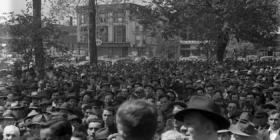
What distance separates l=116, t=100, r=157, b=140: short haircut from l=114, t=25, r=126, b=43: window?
70344 millimetres

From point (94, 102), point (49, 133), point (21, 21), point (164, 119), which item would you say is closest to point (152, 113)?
point (49, 133)

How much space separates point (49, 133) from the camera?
15.0 ft

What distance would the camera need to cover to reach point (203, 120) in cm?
329

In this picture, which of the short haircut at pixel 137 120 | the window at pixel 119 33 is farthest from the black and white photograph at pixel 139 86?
the window at pixel 119 33

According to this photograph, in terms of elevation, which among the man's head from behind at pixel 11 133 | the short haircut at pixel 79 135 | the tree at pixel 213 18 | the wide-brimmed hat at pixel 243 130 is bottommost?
the man's head from behind at pixel 11 133

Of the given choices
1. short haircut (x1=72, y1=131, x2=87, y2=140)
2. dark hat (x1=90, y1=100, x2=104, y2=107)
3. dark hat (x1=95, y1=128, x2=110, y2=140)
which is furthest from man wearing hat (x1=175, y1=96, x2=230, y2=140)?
dark hat (x1=90, y1=100, x2=104, y2=107)

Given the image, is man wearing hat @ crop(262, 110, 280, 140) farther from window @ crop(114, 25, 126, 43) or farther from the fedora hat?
window @ crop(114, 25, 126, 43)

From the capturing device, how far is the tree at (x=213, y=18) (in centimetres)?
2292

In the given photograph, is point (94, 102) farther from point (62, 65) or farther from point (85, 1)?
point (85, 1)

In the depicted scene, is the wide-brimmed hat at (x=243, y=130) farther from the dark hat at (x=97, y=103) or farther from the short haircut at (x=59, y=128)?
the dark hat at (x=97, y=103)

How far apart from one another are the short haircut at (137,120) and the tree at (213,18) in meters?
19.2

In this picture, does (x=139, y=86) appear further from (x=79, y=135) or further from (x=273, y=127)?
(x=79, y=135)

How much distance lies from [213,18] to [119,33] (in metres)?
51.5

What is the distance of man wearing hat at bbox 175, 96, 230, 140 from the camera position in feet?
10.6
